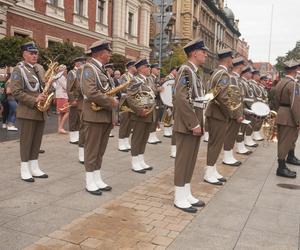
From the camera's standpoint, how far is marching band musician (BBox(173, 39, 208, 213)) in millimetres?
5375

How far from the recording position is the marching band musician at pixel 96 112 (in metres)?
5.80

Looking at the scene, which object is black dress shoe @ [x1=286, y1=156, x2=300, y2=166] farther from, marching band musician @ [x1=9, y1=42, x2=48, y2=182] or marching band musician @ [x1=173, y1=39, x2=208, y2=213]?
marching band musician @ [x1=9, y1=42, x2=48, y2=182]

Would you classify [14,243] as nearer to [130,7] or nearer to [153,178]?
[153,178]

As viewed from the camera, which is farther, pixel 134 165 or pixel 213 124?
pixel 134 165

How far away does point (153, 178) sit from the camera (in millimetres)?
7246

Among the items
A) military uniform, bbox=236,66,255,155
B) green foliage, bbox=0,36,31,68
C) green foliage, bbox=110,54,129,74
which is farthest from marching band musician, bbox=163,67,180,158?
green foliage, bbox=110,54,129,74

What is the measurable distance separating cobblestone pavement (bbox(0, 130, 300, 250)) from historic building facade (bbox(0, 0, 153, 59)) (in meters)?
14.5

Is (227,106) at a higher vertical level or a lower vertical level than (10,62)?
lower

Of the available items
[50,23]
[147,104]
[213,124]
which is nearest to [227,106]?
[213,124]

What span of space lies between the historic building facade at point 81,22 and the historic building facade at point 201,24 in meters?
2.70

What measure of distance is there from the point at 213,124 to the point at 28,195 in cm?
314

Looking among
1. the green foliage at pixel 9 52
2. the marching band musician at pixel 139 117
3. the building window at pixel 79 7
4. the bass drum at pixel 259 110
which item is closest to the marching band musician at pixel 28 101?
the marching band musician at pixel 139 117

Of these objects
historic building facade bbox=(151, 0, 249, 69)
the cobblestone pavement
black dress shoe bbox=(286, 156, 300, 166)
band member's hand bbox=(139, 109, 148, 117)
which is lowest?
the cobblestone pavement

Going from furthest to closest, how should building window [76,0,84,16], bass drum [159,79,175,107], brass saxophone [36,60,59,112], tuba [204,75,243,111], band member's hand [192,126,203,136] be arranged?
building window [76,0,84,16], bass drum [159,79,175,107], tuba [204,75,243,111], brass saxophone [36,60,59,112], band member's hand [192,126,203,136]
